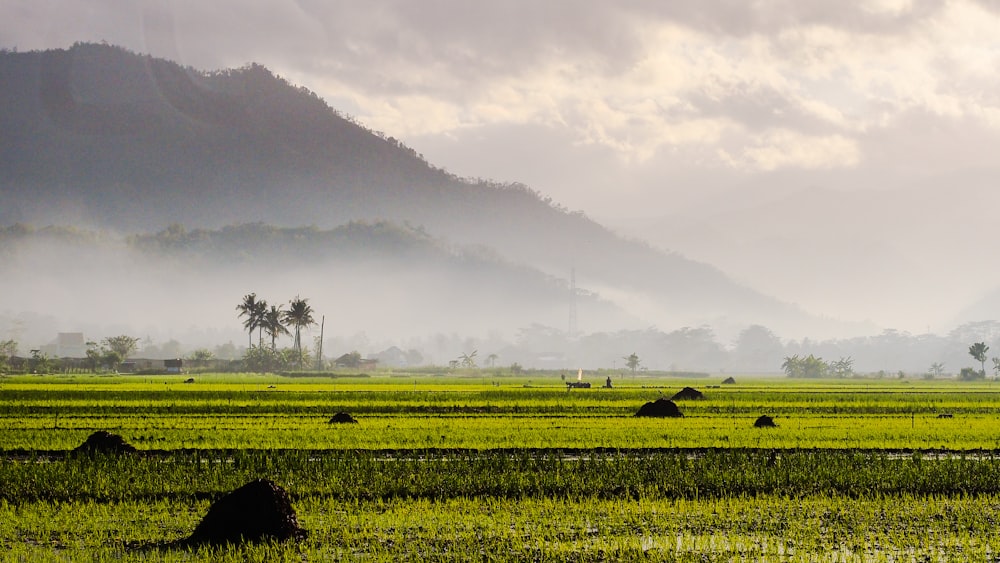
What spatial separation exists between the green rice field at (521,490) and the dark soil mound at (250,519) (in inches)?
16.9

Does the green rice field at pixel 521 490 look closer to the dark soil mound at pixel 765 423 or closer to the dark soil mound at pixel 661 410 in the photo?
the dark soil mound at pixel 765 423

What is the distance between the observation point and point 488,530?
17297 mm

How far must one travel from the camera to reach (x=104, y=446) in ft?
89.0

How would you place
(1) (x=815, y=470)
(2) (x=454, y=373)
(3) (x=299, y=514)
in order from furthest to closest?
(2) (x=454, y=373) → (1) (x=815, y=470) → (3) (x=299, y=514)

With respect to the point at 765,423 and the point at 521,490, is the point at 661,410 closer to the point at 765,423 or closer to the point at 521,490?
the point at 765,423

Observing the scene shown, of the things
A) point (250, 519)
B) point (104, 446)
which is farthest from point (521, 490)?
point (104, 446)

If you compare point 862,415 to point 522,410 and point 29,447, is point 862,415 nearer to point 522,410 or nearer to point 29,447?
point 522,410

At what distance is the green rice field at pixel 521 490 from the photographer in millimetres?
16000

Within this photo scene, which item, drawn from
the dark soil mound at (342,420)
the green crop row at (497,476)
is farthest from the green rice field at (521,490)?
the dark soil mound at (342,420)

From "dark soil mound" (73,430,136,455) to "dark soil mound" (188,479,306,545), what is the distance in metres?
11.8

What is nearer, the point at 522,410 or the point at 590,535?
the point at 590,535

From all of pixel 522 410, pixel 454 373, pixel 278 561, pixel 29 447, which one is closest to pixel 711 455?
pixel 278 561

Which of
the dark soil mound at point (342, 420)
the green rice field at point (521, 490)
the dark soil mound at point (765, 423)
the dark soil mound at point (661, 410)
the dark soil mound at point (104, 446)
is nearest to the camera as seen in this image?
the green rice field at point (521, 490)

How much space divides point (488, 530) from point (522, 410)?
1307 inches
